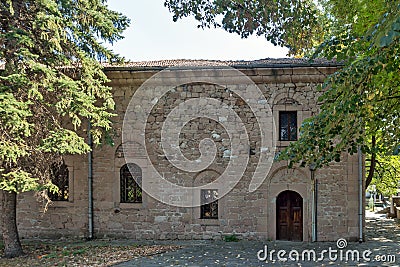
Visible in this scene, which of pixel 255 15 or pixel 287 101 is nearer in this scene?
pixel 255 15

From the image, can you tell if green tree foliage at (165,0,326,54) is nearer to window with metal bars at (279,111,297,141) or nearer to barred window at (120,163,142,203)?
window with metal bars at (279,111,297,141)

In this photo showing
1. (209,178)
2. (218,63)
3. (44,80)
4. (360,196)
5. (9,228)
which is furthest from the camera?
(218,63)

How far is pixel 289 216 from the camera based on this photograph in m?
11.8

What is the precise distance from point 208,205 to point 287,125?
3.05 meters

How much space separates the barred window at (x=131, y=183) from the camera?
12.3 meters

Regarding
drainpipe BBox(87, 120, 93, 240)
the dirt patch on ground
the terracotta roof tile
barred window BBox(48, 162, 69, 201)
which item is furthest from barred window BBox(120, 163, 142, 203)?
the terracotta roof tile

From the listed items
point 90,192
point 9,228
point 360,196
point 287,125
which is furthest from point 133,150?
point 360,196

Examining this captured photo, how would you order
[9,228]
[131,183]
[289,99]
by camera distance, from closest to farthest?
[9,228]
[289,99]
[131,183]

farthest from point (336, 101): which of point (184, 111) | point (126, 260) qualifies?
point (184, 111)

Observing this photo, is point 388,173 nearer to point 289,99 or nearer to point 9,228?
point 289,99

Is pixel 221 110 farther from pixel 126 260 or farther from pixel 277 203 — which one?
pixel 126 260

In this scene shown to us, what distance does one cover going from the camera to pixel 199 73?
468 inches

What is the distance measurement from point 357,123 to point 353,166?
5.41m

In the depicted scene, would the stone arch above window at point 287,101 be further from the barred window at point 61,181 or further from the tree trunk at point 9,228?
the tree trunk at point 9,228
